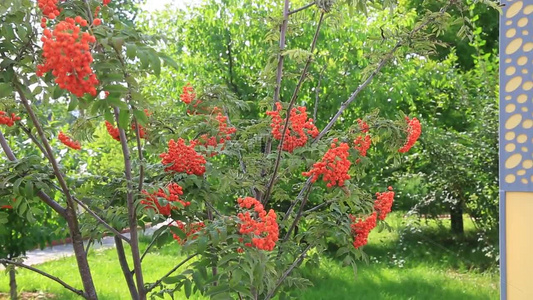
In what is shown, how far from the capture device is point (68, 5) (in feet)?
6.31

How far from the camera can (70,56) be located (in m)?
1.43

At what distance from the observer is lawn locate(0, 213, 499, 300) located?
199 inches

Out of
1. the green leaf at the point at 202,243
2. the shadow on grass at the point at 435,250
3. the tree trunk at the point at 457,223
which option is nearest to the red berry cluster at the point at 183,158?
the green leaf at the point at 202,243

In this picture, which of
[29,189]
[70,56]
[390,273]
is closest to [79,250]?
[29,189]

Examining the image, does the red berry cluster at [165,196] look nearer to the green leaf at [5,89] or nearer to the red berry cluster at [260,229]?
the red berry cluster at [260,229]

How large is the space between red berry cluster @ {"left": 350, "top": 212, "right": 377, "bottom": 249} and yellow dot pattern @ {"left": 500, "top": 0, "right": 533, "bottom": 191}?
1.13 m

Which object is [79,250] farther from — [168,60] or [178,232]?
[168,60]

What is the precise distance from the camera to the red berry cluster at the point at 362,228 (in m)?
2.44

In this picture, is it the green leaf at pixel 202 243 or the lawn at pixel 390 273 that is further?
the lawn at pixel 390 273

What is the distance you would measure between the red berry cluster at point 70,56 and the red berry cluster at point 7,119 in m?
0.84

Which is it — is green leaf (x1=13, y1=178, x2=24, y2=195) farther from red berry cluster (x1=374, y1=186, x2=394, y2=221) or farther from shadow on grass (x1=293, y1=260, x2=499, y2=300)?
shadow on grass (x1=293, y1=260, x2=499, y2=300)

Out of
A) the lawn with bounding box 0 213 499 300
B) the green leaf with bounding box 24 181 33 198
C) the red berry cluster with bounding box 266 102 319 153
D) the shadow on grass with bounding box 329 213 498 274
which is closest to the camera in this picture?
the green leaf with bounding box 24 181 33 198

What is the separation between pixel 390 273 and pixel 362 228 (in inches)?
138

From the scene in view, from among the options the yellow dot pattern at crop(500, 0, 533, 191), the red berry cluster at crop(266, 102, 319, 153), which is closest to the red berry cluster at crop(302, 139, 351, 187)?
the red berry cluster at crop(266, 102, 319, 153)
